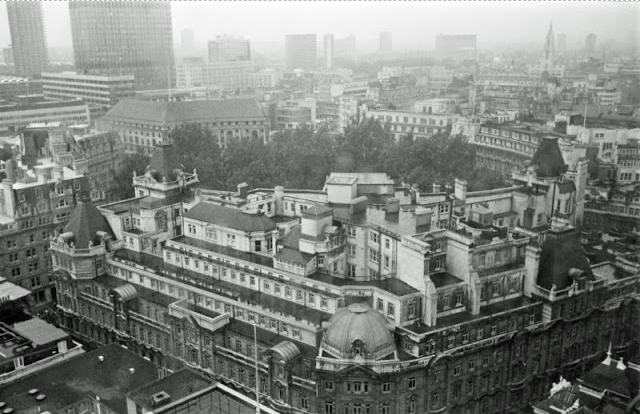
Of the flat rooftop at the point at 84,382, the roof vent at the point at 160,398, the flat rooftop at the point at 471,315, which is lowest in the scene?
the flat rooftop at the point at 84,382

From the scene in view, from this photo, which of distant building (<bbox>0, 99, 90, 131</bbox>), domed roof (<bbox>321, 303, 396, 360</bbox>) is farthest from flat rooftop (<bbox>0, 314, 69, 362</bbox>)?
distant building (<bbox>0, 99, 90, 131</bbox>)

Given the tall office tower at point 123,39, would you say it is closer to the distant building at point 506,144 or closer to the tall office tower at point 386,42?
the tall office tower at point 386,42

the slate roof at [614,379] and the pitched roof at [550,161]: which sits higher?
the pitched roof at [550,161]

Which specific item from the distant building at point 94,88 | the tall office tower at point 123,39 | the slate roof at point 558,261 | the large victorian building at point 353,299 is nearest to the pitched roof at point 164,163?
the large victorian building at point 353,299

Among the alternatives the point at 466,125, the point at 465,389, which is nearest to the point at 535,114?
the point at 466,125

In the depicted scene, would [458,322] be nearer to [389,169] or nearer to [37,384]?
[37,384]

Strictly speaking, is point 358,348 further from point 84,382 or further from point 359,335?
point 84,382

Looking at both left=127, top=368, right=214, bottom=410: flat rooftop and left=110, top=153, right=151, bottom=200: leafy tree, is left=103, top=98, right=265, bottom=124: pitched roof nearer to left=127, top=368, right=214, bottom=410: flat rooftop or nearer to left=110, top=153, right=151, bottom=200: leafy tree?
left=110, top=153, right=151, bottom=200: leafy tree
